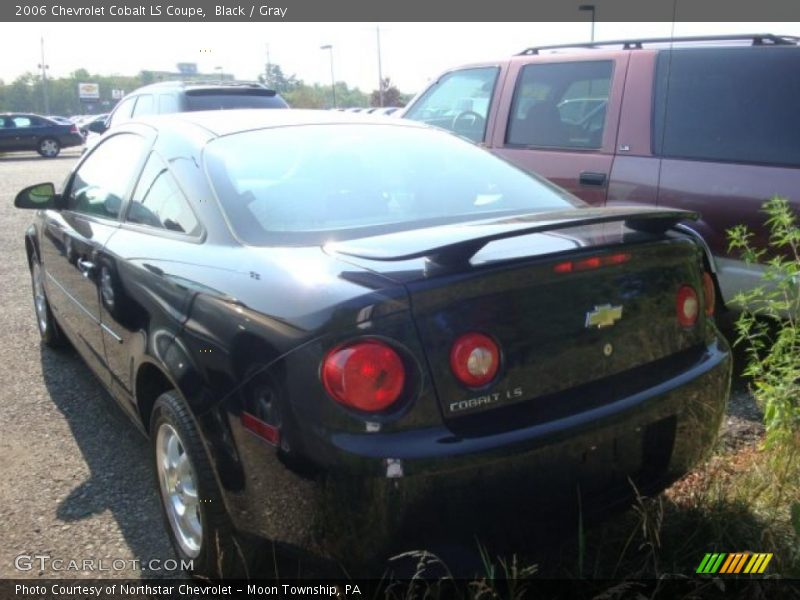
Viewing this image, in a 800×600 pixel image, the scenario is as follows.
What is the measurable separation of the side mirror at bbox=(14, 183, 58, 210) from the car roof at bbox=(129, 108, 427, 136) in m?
0.90

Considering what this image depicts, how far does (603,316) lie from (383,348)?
0.71 meters

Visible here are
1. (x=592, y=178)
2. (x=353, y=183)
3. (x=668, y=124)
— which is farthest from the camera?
(x=592, y=178)

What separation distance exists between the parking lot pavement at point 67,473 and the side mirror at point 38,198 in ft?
3.47

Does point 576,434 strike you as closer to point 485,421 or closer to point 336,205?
point 485,421

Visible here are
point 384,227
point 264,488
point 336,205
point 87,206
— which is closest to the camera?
→ point 264,488

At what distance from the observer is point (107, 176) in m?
3.72

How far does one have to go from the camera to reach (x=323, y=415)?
1933mm

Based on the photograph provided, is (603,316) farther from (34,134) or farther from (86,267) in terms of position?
(34,134)

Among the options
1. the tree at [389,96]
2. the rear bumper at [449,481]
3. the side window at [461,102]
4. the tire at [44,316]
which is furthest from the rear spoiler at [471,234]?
the tree at [389,96]

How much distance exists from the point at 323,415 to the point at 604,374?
88 centimetres

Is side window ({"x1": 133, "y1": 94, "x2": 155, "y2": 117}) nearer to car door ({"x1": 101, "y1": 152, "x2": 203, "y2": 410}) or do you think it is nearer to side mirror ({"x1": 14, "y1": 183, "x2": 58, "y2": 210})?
side mirror ({"x1": 14, "y1": 183, "x2": 58, "y2": 210})

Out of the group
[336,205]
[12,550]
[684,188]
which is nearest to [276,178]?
[336,205]

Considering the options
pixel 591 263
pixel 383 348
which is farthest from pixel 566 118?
pixel 383 348

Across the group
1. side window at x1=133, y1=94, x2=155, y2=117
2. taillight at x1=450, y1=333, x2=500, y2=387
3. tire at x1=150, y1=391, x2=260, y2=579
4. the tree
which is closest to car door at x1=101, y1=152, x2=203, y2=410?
tire at x1=150, y1=391, x2=260, y2=579
